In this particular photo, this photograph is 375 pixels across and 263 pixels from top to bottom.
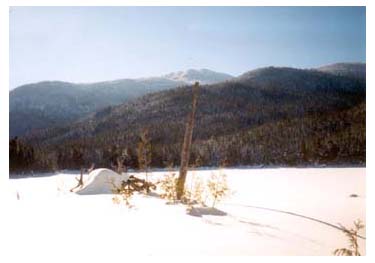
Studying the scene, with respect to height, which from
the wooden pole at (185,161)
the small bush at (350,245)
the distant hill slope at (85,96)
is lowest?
the small bush at (350,245)

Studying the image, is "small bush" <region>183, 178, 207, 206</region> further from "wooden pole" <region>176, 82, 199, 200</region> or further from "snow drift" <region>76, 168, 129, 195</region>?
"snow drift" <region>76, 168, 129, 195</region>

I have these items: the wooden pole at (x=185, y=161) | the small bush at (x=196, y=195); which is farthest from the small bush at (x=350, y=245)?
the wooden pole at (x=185, y=161)

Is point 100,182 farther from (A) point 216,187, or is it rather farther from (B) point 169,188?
(A) point 216,187

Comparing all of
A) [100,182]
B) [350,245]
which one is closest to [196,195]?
[350,245]

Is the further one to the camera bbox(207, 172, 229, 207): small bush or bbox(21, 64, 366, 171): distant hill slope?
bbox(21, 64, 366, 171): distant hill slope

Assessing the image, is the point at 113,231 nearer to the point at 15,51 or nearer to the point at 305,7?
the point at 15,51

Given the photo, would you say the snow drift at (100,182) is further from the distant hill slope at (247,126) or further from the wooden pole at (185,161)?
the distant hill slope at (247,126)

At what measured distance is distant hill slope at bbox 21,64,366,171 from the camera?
39.0 feet

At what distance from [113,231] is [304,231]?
2424 millimetres

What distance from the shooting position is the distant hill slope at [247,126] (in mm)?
11902

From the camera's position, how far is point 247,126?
1654 inches

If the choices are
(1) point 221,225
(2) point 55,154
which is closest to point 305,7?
(1) point 221,225

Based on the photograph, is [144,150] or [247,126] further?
[247,126]

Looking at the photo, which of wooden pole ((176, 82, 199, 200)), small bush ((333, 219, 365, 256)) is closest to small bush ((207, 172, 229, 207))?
wooden pole ((176, 82, 199, 200))
